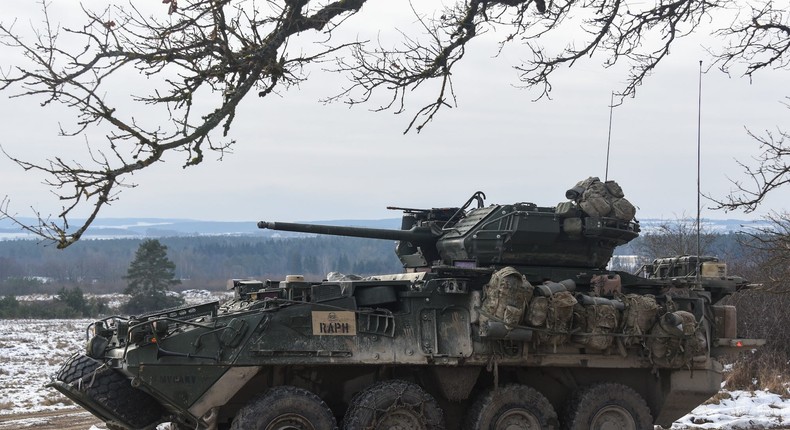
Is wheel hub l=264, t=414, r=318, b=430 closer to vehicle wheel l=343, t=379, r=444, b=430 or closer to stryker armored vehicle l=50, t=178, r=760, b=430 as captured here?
stryker armored vehicle l=50, t=178, r=760, b=430

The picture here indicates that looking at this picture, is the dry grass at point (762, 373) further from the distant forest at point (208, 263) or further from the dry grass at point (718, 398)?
the distant forest at point (208, 263)

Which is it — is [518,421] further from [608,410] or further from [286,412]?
[286,412]

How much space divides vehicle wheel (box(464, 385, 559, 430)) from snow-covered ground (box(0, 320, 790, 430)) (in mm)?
3379

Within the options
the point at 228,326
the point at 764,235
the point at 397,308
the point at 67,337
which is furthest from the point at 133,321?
the point at 67,337

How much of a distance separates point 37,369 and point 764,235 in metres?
17.9

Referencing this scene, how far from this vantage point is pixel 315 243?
305 ft

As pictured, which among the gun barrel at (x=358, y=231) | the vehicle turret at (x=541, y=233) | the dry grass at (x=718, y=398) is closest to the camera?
the vehicle turret at (x=541, y=233)

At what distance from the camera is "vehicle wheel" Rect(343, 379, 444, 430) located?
445 inches

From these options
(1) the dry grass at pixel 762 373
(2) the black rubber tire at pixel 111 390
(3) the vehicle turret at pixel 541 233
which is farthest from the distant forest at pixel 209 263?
(2) the black rubber tire at pixel 111 390

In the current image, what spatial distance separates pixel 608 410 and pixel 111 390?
18.7 ft

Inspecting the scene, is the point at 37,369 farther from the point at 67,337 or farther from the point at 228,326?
the point at 228,326

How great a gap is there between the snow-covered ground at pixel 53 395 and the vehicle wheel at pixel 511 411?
338 centimetres

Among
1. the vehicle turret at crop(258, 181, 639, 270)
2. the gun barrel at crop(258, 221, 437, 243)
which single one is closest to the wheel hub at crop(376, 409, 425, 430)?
the vehicle turret at crop(258, 181, 639, 270)

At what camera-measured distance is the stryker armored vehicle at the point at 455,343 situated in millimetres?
11070
